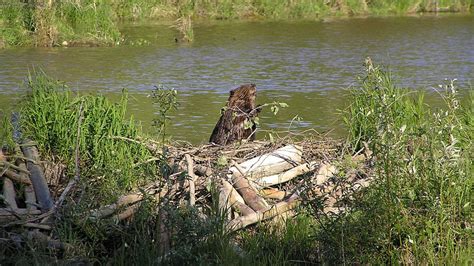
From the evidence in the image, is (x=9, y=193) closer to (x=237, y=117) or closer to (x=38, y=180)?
(x=38, y=180)

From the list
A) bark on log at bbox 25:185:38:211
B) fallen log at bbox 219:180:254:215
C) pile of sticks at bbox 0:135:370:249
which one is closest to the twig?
pile of sticks at bbox 0:135:370:249

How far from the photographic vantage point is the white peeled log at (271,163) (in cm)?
703

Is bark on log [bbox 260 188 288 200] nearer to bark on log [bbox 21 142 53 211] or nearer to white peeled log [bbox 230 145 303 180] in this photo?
white peeled log [bbox 230 145 303 180]

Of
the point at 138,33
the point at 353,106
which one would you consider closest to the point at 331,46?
the point at 138,33

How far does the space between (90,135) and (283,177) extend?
155cm

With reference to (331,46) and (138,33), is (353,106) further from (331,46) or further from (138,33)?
(138,33)

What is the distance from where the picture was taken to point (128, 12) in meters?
26.1

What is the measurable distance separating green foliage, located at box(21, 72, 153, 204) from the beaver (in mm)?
1011

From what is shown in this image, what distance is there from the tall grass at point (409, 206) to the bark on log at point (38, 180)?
1892mm

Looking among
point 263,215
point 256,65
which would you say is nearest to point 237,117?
point 263,215

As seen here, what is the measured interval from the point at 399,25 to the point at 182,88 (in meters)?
13.2

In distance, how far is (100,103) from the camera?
7.58 m

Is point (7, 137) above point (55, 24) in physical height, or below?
above

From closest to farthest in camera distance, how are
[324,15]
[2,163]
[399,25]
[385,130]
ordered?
[385,130] < [2,163] < [399,25] < [324,15]
